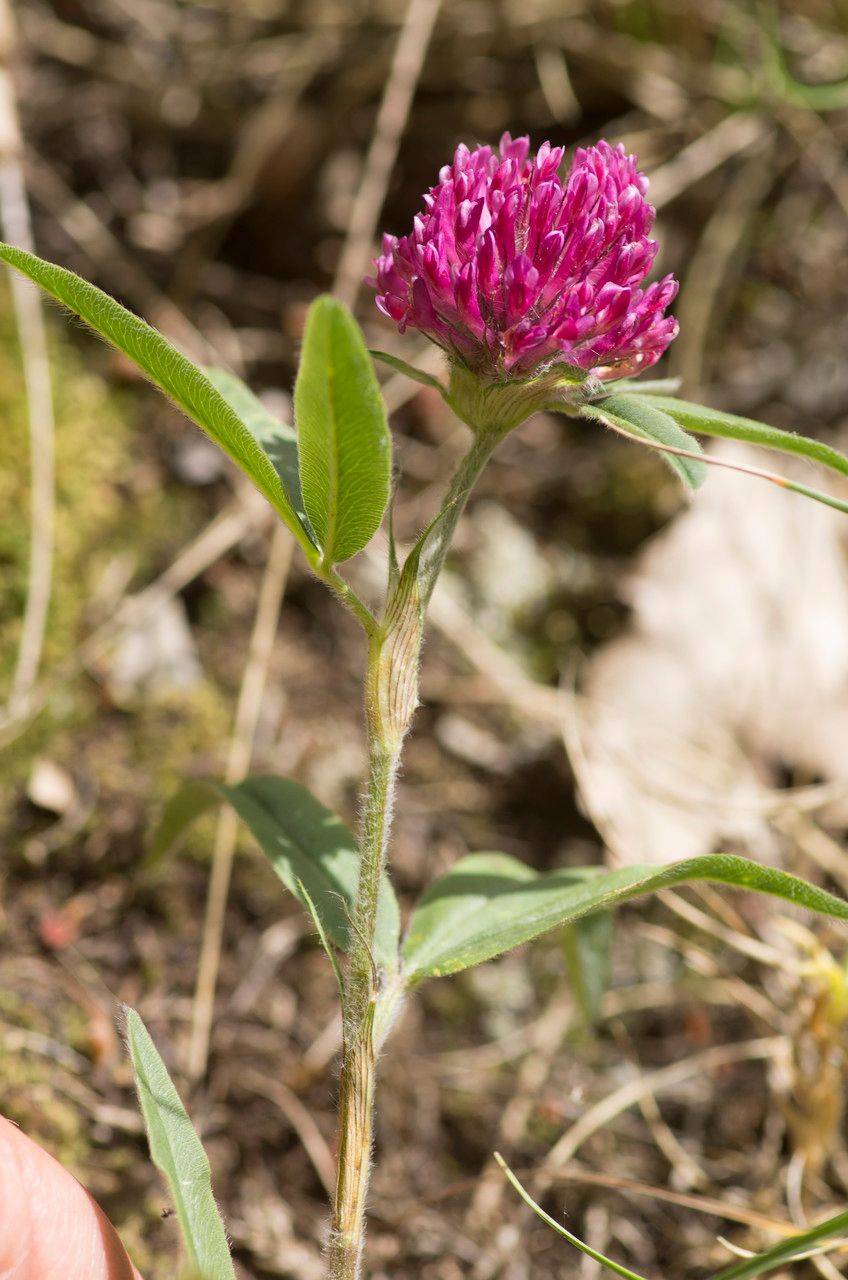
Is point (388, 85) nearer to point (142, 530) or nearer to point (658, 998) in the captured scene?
point (142, 530)

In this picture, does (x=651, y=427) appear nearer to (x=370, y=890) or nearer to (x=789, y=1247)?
(x=370, y=890)

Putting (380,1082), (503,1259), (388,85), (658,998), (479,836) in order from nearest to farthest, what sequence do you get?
(503,1259) → (380,1082) → (658,998) → (479,836) → (388,85)

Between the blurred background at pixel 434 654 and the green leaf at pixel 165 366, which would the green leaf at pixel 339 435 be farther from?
the blurred background at pixel 434 654

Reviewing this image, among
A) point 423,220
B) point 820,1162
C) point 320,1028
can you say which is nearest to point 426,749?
point 320,1028

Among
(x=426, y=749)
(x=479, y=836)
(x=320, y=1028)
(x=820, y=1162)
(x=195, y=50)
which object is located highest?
(x=195, y=50)

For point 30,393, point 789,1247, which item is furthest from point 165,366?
point 30,393

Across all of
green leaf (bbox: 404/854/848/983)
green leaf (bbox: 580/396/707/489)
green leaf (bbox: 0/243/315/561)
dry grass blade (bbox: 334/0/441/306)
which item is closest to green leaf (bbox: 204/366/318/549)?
green leaf (bbox: 0/243/315/561)
